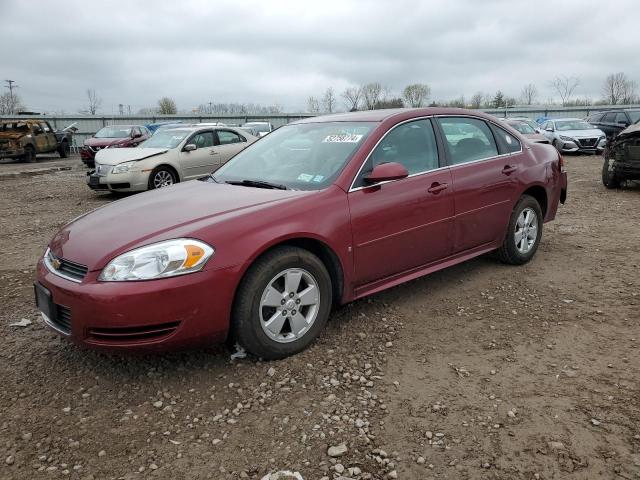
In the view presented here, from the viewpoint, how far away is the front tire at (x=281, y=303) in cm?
302

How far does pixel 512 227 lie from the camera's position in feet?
15.7

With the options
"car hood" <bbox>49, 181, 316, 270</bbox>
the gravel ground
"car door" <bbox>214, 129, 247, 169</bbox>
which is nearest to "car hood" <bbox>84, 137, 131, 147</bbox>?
"car door" <bbox>214, 129, 247, 169</bbox>

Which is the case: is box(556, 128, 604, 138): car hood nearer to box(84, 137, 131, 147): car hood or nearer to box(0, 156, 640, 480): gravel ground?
box(84, 137, 131, 147): car hood

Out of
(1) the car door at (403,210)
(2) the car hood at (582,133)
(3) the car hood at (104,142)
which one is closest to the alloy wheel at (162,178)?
(1) the car door at (403,210)

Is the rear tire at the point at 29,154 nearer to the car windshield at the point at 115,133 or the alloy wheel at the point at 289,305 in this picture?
the car windshield at the point at 115,133

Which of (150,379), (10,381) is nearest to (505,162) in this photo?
(150,379)

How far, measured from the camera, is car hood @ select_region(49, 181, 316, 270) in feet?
9.68

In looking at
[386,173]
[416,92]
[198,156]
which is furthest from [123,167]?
[416,92]

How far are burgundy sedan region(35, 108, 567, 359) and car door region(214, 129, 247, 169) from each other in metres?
6.57

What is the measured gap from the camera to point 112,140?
1759 cm

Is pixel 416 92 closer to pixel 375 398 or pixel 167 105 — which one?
pixel 167 105

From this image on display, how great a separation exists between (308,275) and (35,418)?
1.70 metres

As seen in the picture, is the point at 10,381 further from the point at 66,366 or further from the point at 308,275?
the point at 308,275

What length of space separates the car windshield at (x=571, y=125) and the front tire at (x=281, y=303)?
1844 cm
